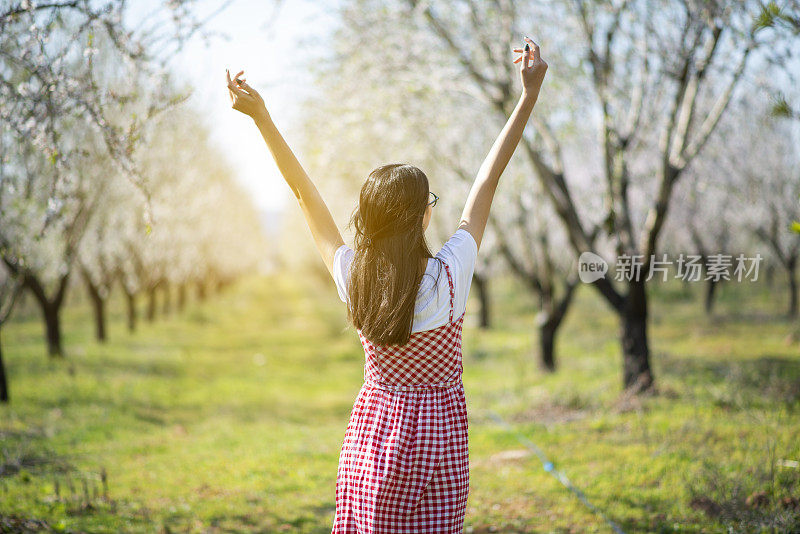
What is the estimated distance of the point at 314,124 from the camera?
432 inches

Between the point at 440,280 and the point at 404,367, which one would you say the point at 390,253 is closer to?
the point at 440,280

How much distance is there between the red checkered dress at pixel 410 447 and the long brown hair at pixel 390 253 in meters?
0.12

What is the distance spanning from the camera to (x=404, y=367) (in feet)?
7.59

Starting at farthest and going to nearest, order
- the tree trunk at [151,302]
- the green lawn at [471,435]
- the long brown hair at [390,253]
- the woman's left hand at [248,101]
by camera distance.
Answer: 1. the tree trunk at [151,302]
2. the green lawn at [471,435]
3. the woman's left hand at [248,101]
4. the long brown hair at [390,253]

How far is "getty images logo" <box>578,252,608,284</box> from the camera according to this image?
7727mm

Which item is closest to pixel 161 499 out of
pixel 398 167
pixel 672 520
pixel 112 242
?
pixel 672 520

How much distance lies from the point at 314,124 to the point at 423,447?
9.30 metres

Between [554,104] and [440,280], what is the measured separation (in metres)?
8.36

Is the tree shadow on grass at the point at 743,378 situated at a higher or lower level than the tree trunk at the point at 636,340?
lower

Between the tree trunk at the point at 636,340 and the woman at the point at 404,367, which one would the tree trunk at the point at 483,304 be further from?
the woman at the point at 404,367

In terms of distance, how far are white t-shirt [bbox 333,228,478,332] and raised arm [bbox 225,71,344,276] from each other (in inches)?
→ 3.1

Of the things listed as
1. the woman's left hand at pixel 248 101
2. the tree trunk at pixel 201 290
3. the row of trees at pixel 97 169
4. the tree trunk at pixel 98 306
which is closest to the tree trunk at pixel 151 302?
the row of trees at pixel 97 169

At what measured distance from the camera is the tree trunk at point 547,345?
458 inches

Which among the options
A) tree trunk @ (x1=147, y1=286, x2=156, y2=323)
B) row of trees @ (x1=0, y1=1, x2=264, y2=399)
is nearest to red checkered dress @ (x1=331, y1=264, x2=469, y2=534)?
row of trees @ (x1=0, y1=1, x2=264, y2=399)
